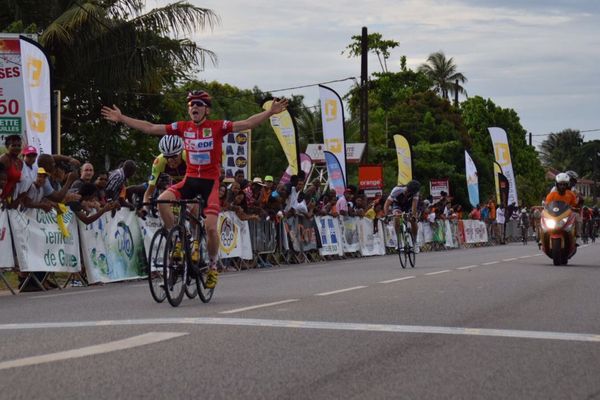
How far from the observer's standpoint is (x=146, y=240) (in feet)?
60.1

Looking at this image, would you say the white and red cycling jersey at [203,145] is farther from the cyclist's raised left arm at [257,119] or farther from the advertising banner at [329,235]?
the advertising banner at [329,235]

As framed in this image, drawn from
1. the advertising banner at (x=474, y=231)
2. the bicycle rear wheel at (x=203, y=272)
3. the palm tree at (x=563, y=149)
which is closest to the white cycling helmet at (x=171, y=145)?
the bicycle rear wheel at (x=203, y=272)

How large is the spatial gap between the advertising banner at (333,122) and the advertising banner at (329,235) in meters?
9.39

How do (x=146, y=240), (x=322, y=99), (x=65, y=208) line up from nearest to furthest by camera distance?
(x=65, y=208)
(x=146, y=240)
(x=322, y=99)

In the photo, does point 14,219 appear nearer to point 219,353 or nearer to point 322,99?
point 219,353

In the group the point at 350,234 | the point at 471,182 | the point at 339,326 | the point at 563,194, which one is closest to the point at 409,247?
the point at 563,194

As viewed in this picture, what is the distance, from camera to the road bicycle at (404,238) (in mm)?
20297

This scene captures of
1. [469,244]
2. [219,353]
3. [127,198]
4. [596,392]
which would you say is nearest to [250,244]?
[127,198]

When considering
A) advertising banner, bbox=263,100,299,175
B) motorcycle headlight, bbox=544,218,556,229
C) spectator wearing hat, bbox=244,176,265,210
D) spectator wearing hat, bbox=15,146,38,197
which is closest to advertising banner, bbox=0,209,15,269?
spectator wearing hat, bbox=15,146,38,197

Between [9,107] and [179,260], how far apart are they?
896 cm

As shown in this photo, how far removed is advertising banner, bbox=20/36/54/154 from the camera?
1875cm

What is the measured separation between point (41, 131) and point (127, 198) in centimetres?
184

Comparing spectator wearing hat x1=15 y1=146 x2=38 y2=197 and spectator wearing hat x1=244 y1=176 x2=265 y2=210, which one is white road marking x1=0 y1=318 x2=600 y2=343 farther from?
spectator wearing hat x1=244 y1=176 x2=265 y2=210

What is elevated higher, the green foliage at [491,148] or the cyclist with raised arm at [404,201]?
the green foliage at [491,148]
